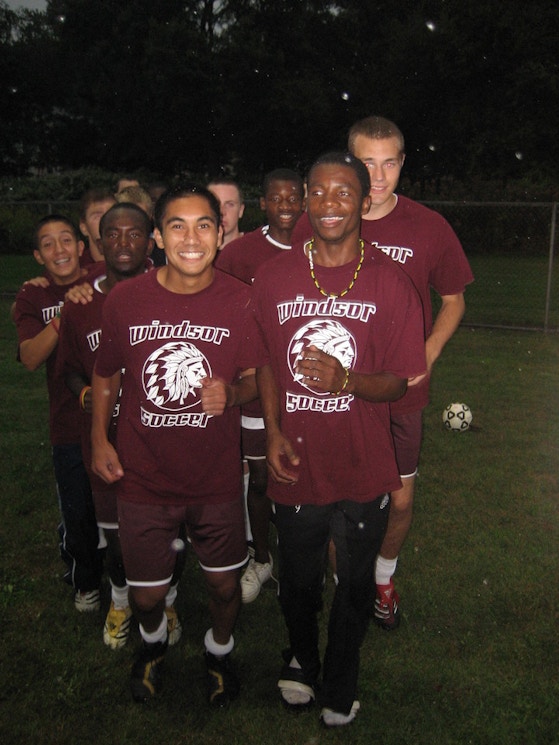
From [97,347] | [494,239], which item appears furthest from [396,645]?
[494,239]

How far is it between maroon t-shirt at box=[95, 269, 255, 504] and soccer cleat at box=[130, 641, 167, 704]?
864mm

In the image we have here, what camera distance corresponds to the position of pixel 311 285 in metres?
3.16

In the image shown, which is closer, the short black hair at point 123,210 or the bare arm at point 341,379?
the bare arm at point 341,379

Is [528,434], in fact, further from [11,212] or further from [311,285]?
[11,212]

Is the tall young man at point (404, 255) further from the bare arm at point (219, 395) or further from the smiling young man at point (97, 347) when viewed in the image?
the bare arm at point (219, 395)

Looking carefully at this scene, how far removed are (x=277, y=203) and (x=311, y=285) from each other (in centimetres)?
220

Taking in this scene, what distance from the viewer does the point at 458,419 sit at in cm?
776

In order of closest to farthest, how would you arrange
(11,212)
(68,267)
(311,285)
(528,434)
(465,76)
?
1. (311,285)
2. (68,267)
3. (528,434)
4. (11,212)
5. (465,76)

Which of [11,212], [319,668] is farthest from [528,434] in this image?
[11,212]

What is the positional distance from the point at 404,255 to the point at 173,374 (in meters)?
1.50

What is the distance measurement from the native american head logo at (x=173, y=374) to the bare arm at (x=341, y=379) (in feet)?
1.82

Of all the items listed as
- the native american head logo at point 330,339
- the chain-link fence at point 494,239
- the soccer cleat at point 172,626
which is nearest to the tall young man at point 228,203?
the native american head logo at point 330,339

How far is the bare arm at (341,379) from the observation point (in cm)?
284

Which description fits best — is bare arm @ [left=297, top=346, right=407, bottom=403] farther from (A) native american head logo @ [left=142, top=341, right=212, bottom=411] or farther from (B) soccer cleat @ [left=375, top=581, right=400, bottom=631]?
(B) soccer cleat @ [left=375, top=581, right=400, bottom=631]
